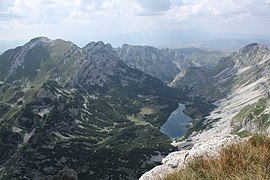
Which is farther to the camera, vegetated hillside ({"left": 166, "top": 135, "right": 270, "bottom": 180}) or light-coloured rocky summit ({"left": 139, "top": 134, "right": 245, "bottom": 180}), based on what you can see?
light-coloured rocky summit ({"left": 139, "top": 134, "right": 245, "bottom": 180})

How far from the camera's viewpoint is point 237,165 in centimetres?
1184

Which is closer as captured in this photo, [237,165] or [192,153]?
[237,165]

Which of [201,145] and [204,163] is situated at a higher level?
[204,163]

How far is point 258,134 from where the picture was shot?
48.5 feet

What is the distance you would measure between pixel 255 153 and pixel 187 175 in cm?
225

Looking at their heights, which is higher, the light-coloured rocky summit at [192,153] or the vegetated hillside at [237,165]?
the vegetated hillside at [237,165]

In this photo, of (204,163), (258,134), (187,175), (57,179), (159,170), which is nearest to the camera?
(187,175)

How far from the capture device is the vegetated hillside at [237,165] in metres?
11.0

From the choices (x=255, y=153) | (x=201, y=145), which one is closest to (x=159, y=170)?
(x=201, y=145)

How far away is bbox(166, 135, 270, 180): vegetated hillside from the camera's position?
1097 centimetres

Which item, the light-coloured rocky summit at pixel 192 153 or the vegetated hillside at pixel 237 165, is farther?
the light-coloured rocky summit at pixel 192 153

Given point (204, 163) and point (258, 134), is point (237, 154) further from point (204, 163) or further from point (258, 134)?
point (258, 134)

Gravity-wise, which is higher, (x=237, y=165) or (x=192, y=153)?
(x=237, y=165)

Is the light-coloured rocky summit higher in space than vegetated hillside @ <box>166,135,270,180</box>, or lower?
lower
